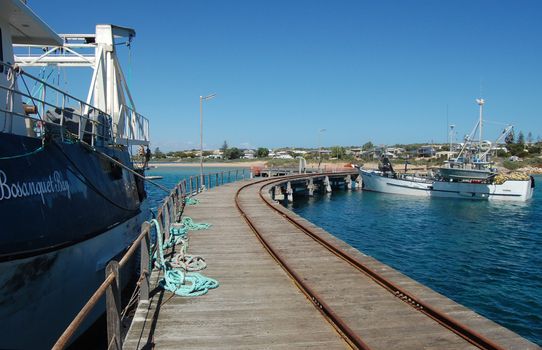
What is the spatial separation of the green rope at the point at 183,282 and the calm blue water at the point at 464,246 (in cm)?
778

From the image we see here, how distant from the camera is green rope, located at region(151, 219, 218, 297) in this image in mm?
7537

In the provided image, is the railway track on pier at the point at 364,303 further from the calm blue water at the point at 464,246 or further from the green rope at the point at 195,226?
the calm blue water at the point at 464,246

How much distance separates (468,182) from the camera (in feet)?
151

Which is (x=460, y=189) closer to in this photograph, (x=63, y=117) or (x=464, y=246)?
(x=464, y=246)

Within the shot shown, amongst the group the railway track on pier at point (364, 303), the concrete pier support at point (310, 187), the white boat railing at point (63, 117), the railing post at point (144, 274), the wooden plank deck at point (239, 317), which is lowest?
the concrete pier support at point (310, 187)

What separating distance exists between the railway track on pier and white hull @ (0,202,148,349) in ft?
13.1

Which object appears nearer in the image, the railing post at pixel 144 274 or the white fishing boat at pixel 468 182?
the railing post at pixel 144 274

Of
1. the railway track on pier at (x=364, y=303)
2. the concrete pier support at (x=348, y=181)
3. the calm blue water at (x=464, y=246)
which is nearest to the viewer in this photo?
the railway track on pier at (x=364, y=303)

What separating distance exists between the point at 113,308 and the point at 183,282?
3477mm

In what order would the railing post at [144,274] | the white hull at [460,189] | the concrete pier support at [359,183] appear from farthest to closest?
the concrete pier support at [359,183]
the white hull at [460,189]
the railing post at [144,274]

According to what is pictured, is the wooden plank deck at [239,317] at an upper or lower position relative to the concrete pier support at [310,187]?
upper

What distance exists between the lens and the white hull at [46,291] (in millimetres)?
5848

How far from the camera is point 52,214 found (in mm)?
7016

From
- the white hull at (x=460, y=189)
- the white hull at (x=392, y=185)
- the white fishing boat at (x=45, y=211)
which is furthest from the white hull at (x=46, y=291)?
the white hull at (x=392, y=185)
